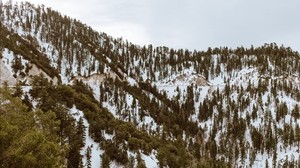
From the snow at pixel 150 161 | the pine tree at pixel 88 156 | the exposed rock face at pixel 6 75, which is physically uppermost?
the exposed rock face at pixel 6 75

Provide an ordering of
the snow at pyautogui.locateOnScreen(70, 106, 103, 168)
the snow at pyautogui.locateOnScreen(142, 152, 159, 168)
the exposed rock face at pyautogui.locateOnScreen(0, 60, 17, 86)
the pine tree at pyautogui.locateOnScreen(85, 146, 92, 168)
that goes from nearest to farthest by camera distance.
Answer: the pine tree at pyautogui.locateOnScreen(85, 146, 92, 168) < the snow at pyautogui.locateOnScreen(70, 106, 103, 168) < the snow at pyautogui.locateOnScreen(142, 152, 159, 168) < the exposed rock face at pyautogui.locateOnScreen(0, 60, 17, 86)

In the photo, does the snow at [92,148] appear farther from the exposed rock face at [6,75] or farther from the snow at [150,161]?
the exposed rock face at [6,75]

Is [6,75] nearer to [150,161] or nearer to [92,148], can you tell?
[92,148]

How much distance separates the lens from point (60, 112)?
80938mm

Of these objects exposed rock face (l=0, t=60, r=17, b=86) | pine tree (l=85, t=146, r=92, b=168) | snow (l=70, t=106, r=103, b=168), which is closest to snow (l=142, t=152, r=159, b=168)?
snow (l=70, t=106, r=103, b=168)

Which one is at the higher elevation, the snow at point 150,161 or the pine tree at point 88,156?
the pine tree at point 88,156

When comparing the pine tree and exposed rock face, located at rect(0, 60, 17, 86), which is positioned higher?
exposed rock face, located at rect(0, 60, 17, 86)

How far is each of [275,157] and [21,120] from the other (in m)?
171

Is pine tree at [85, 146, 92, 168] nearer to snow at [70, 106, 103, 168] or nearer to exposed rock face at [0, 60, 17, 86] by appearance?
snow at [70, 106, 103, 168]

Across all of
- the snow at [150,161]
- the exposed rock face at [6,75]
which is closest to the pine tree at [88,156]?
the snow at [150,161]

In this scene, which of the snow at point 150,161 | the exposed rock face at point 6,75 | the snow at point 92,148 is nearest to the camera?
the snow at point 92,148

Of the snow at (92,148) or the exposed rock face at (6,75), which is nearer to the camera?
the snow at (92,148)

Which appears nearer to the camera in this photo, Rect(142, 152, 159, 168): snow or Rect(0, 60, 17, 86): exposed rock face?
Rect(142, 152, 159, 168): snow

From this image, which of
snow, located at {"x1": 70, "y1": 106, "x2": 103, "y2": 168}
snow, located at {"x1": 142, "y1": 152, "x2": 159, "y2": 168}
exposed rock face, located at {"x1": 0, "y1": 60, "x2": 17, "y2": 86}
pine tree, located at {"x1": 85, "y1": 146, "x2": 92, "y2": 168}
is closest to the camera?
pine tree, located at {"x1": 85, "y1": 146, "x2": 92, "y2": 168}
